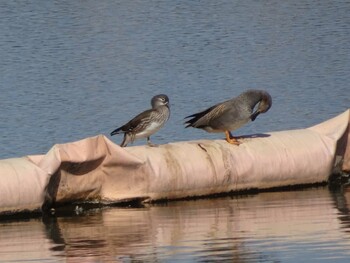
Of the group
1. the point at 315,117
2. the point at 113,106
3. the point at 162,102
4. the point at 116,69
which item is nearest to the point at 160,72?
the point at 116,69

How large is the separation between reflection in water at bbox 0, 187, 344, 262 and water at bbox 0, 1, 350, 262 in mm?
18

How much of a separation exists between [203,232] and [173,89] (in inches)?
478

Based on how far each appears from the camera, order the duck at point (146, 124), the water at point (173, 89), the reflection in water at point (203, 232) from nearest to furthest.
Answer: the reflection in water at point (203, 232)
the water at point (173, 89)
the duck at point (146, 124)

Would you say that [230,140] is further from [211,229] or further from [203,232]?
[203,232]

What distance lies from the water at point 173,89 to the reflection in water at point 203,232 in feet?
0.06

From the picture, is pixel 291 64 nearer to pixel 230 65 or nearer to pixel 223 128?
pixel 230 65

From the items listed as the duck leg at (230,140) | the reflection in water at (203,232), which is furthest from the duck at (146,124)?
the reflection in water at (203,232)

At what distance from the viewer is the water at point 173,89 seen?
40.8 ft

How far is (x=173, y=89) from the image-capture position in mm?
24969

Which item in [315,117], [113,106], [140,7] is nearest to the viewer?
[315,117]

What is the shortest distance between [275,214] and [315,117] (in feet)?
25.3

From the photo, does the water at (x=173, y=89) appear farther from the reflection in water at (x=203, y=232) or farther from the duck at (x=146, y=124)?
the duck at (x=146, y=124)

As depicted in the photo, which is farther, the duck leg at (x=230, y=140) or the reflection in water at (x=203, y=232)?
the duck leg at (x=230, y=140)

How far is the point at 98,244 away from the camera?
12.6 meters
